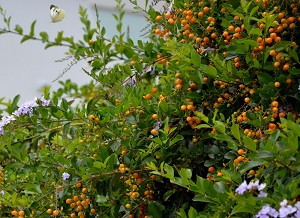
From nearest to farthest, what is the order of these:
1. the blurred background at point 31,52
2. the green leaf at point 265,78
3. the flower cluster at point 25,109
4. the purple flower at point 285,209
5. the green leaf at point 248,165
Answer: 1. the purple flower at point 285,209
2. the green leaf at point 248,165
3. the green leaf at point 265,78
4. the flower cluster at point 25,109
5. the blurred background at point 31,52

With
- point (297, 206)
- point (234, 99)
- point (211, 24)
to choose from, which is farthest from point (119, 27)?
point (297, 206)

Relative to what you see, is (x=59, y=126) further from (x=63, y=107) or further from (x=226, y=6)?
(x=226, y=6)

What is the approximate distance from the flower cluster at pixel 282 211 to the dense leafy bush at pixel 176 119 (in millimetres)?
114

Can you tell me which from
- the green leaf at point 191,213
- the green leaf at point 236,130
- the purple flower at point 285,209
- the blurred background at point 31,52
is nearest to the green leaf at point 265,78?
the green leaf at point 236,130

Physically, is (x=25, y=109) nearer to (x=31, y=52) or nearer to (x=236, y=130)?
(x=236, y=130)

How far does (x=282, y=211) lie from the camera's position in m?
Result: 1.01

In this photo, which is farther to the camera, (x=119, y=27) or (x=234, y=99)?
(x=119, y=27)

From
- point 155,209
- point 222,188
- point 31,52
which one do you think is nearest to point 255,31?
point 222,188

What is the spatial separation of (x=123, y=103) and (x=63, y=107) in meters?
0.22

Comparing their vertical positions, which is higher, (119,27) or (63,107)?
(119,27)

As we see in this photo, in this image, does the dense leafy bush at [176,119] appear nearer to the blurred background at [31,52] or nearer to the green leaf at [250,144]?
the green leaf at [250,144]

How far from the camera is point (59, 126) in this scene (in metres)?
1.82

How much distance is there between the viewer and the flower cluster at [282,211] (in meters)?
1.01

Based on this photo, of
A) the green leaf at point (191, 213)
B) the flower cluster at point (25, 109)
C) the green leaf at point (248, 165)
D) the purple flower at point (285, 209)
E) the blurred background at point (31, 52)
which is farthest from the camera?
the blurred background at point (31, 52)
